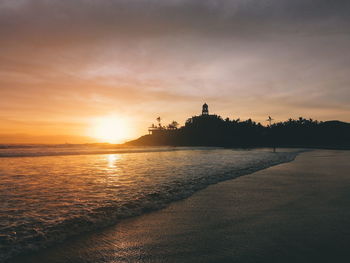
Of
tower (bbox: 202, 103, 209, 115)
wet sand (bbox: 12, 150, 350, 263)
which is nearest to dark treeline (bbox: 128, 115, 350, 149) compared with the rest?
tower (bbox: 202, 103, 209, 115)

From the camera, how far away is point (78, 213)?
660 cm

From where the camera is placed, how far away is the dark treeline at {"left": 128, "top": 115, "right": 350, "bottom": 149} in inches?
4860

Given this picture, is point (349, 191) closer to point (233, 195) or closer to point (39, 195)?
point (233, 195)

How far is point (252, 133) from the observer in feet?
507

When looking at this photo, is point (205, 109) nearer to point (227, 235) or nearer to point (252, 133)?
point (252, 133)

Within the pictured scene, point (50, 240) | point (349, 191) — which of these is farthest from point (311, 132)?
point (50, 240)

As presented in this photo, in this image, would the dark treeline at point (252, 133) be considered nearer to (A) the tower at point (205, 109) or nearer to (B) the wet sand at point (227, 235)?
(A) the tower at point (205, 109)

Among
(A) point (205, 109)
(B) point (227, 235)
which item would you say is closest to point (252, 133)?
(A) point (205, 109)

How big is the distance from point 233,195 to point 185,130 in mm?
174859

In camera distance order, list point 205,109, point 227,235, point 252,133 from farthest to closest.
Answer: point 205,109, point 252,133, point 227,235

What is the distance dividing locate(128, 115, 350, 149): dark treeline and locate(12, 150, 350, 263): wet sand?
106826mm

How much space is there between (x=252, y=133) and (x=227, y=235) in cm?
15764

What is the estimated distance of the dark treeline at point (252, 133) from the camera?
12344 cm

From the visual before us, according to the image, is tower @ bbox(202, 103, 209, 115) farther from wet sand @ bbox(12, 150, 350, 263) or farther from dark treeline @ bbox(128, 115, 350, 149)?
wet sand @ bbox(12, 150, 350, 263)
